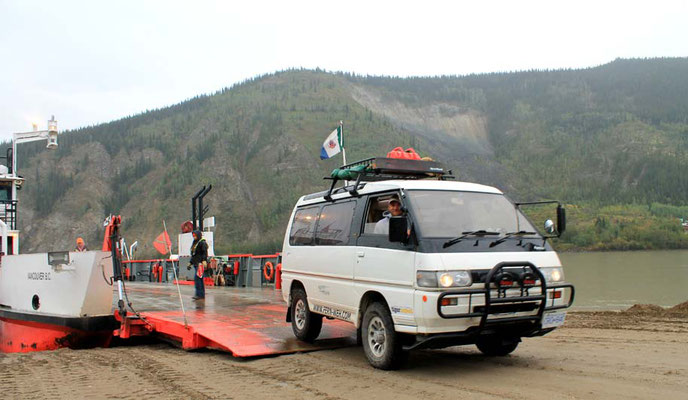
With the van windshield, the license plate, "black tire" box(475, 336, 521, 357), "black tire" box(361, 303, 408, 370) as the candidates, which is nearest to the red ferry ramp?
"black tire" box(361, 303, 408, 370)

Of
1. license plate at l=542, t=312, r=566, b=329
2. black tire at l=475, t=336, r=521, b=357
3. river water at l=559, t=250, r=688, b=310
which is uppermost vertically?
license plate at l=542, t=312, r=566, b=329

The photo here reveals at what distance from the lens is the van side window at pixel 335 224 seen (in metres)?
7.31

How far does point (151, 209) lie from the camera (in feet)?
359

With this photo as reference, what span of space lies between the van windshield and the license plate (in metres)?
1.01

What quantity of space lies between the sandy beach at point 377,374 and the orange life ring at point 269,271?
9835mm

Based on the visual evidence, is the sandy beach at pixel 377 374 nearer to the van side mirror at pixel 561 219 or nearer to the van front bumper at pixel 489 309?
the van front bumper at pixel 489 309

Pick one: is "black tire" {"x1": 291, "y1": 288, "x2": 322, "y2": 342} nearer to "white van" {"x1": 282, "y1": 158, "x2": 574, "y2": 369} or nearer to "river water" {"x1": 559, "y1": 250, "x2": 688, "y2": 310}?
"white van" {"x1": 282, "y1": 158, "x2": 574, "y2": 369}

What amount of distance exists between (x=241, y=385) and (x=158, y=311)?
553cm

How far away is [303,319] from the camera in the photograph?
8.30 meters

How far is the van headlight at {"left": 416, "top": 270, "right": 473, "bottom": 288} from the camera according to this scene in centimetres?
573

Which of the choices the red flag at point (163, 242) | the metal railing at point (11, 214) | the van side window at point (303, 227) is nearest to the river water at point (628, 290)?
the van side window at point (303, 227)

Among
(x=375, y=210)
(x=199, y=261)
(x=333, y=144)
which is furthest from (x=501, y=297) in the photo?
(x=333, y=144)

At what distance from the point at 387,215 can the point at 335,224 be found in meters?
1.17

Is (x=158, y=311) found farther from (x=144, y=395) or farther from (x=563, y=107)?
(x=563, y=107)
